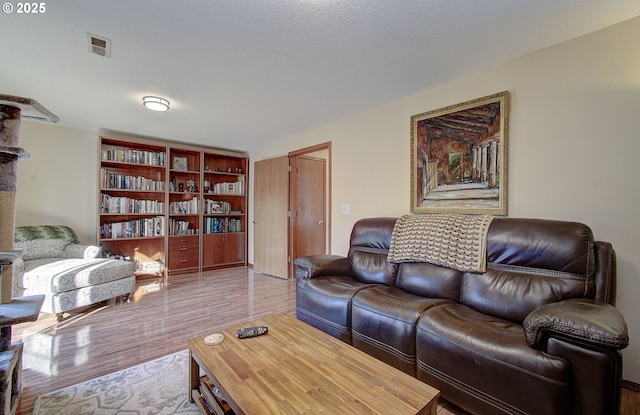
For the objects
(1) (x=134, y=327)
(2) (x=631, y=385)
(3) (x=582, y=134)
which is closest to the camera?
(2) (x=631, y=385)

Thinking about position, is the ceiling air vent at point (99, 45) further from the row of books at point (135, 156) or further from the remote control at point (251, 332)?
the row of books at point (135, 156)

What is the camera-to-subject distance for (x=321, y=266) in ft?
8.29

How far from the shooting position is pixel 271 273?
15.1 ft

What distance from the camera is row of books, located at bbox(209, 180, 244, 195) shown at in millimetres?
5320

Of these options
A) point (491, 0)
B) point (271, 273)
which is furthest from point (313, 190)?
point (491, 0)

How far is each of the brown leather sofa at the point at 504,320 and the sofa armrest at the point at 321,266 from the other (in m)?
0.02

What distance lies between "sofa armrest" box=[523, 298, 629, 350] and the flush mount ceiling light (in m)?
3.57

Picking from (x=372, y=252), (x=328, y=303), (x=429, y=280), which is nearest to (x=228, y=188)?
(x=372, y=252)

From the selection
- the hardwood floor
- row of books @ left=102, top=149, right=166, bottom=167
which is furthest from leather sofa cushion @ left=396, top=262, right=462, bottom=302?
Answer: row of books @ left=102, top=149, right=166, bottom=167

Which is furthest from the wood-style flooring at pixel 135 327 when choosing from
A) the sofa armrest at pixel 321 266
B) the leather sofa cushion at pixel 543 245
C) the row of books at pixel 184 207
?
the row of books at pixel 184 207

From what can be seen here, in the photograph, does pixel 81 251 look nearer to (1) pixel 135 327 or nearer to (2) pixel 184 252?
(2) pixel 184 252

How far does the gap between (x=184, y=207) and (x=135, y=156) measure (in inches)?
43.8

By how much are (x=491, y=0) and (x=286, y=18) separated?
118cm

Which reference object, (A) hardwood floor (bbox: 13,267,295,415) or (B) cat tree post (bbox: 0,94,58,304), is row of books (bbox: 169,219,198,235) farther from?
(B) cat tree post (bbox: 0,94,58,304)
